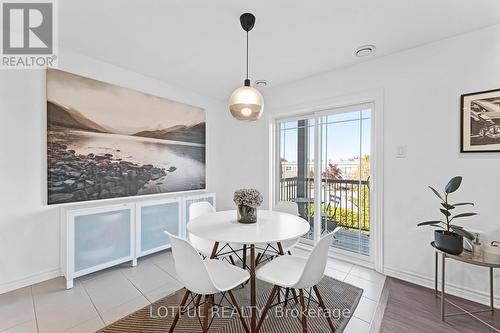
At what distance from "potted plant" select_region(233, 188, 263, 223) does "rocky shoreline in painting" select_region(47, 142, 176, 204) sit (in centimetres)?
179

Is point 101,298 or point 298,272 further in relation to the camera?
point 101,298

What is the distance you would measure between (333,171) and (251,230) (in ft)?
5.98

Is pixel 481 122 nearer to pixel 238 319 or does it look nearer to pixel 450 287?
pixel 450 287

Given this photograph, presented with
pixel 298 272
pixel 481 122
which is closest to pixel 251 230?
pixel 298 272

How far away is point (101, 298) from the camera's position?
2078 millimetres

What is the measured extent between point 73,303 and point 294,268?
2018mm

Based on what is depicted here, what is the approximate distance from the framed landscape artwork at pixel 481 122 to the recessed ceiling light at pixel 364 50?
38.8 inches

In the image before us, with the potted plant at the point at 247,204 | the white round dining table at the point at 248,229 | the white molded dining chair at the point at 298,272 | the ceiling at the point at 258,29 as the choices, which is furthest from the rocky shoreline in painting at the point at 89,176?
the white molded dining chair at the point at 298,272

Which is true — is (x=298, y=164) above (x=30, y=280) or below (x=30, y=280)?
above

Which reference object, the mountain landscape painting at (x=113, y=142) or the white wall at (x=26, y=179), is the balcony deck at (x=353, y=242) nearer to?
the mountain landscape painting at (x=113, y=142)

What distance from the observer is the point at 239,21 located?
197cm

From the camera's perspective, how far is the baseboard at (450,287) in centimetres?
201

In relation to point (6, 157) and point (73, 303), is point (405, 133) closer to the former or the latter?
point (73, 303)

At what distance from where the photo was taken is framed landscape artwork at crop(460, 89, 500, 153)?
198 centimetres
